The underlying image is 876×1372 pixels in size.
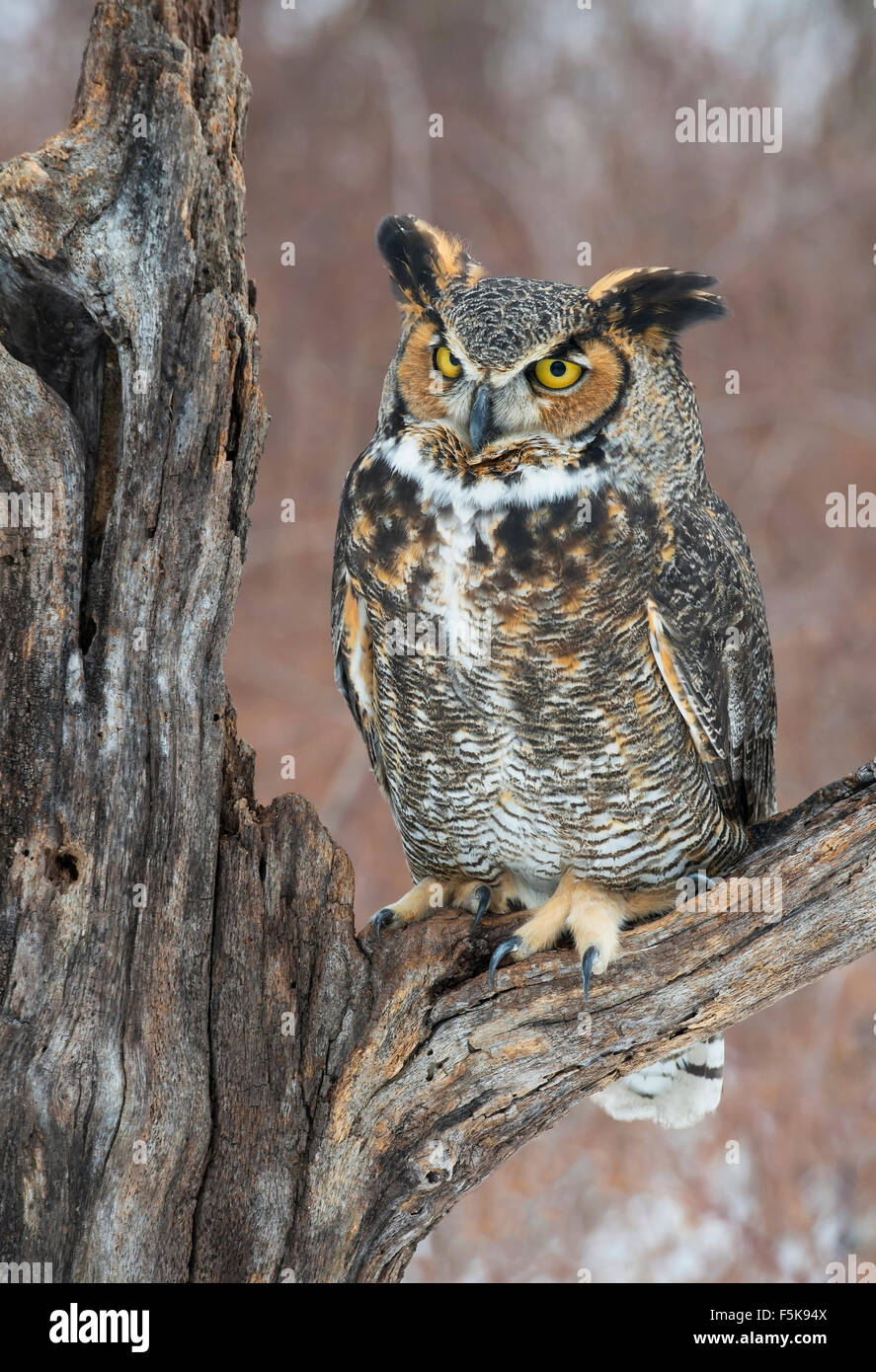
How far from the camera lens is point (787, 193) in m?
4.46

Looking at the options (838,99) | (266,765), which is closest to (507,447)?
(266,765)

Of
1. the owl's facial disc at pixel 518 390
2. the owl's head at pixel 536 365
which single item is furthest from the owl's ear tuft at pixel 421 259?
the owl's facial disc at pixel 518 390

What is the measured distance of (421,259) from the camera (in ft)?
6.57

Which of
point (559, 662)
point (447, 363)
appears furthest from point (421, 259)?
point (559, 662)

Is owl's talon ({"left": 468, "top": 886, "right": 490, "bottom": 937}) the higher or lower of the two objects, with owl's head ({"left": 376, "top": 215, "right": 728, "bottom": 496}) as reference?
lower

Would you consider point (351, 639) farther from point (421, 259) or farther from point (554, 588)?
point (421, 259)

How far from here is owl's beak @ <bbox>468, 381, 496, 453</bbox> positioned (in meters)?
1.74

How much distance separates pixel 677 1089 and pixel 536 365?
1521mm

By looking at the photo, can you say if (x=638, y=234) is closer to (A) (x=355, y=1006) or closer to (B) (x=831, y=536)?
(B) (x=831, y=536)

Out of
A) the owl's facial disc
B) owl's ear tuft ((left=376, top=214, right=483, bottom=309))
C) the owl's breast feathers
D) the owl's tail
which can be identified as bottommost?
the owl's tail

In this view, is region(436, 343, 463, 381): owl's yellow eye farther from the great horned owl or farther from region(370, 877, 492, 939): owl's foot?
region(370, 877, 492, 939): owl's foot

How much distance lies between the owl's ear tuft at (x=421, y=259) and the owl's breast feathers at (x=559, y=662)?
30 cm

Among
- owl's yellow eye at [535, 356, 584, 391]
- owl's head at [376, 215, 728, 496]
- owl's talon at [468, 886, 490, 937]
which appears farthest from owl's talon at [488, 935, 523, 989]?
owl's yellow eye at [535, 356, 584, 391]

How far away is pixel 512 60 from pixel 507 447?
3329 mm
